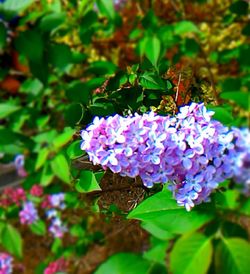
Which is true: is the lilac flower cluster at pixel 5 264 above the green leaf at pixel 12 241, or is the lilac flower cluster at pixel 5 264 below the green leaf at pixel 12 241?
below

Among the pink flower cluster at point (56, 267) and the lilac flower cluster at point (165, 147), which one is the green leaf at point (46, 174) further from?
the lilac flower cluster at point (165, 147)

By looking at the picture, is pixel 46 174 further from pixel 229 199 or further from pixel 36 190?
pixel 229 199

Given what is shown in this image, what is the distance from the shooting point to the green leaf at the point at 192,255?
0.95m

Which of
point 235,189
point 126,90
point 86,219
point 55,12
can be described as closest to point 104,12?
point 55,12

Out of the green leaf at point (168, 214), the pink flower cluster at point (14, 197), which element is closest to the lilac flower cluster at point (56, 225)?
the pink flower cluster at point (14, 197)

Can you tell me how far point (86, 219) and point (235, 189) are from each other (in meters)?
1.25

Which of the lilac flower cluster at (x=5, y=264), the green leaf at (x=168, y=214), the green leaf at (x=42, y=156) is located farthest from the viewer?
the lilac flower cluster at (x=5, y=264)

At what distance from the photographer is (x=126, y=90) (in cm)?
74

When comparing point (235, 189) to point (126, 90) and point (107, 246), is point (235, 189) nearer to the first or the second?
point (126, 90)

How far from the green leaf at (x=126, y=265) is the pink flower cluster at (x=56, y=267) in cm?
74

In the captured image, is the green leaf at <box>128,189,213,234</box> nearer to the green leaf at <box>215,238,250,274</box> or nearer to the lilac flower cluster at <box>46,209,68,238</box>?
the green leaf at <box>215,238,250,274</box>

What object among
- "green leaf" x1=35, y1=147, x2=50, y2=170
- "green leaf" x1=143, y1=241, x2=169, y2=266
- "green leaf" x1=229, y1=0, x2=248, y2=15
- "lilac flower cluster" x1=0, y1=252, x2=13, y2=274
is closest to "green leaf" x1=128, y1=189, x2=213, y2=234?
"green leaf" x1=143, y1=241, x2=169, y2=266

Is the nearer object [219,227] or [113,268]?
[219,227]

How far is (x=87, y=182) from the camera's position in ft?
2.30
